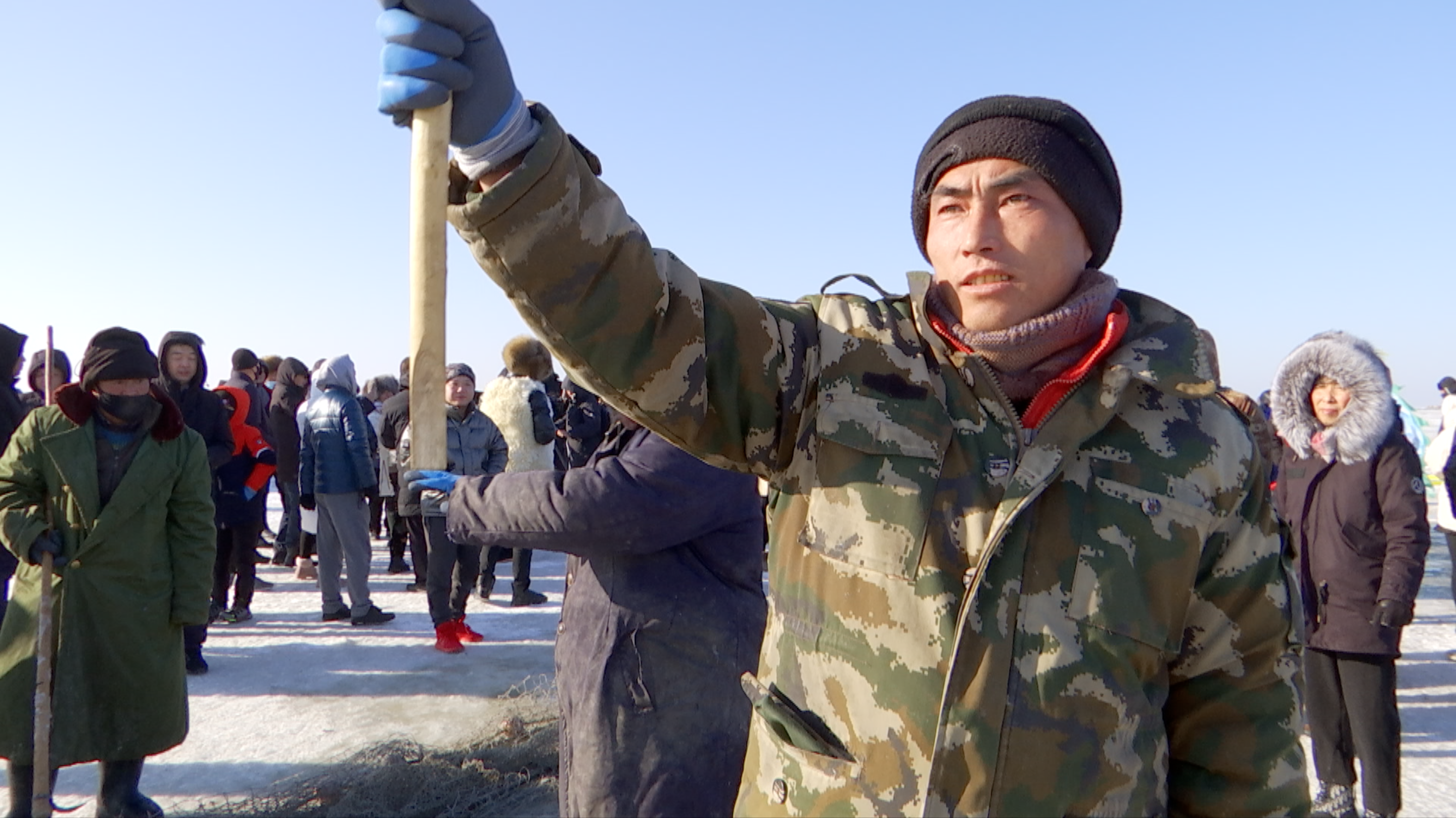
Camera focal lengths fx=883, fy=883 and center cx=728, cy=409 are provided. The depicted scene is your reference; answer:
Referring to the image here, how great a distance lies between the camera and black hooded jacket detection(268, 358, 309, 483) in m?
8.16

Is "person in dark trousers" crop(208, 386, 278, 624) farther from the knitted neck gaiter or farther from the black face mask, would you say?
the knitted neck gaiter

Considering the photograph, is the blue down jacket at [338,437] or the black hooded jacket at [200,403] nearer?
the black hooded jacket at [200,403]

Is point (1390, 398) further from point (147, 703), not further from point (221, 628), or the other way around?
point (221, 628)

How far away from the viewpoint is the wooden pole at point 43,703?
11.5 ft

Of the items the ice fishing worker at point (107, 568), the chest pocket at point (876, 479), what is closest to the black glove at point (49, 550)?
the ice fishing worker at point (107, 568)

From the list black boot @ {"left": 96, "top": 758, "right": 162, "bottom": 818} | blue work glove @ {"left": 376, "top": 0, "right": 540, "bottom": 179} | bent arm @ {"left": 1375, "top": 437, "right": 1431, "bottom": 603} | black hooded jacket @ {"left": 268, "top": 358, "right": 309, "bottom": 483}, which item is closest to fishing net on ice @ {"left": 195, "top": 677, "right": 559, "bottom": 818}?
black boot @ {"left": 96, "top": 758, "right": 162, "bottom": 818}

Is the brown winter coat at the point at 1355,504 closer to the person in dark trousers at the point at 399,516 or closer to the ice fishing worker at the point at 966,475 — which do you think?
the ice fishing worker at the point at 966,475

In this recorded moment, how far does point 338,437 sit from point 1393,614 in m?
6.70

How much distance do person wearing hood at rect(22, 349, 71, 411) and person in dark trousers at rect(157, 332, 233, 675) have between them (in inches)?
51.2

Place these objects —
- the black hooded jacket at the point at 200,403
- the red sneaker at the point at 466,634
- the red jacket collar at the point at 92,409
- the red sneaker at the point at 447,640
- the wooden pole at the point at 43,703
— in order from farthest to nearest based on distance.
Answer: the red sneaker at the point at 466,634
the red sneaker at the point at 447,640
the black hooded jacket at the point at 200,403
the red jacket collar at the point at 92,409
the wooden pole at the point at 43,703

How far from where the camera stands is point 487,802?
12.7 feet

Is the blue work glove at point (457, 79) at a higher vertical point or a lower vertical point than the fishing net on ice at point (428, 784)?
higher

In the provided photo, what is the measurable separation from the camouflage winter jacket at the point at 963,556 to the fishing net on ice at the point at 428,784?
2717 millimetres

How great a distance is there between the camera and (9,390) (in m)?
5.37
